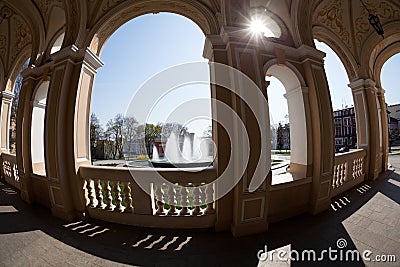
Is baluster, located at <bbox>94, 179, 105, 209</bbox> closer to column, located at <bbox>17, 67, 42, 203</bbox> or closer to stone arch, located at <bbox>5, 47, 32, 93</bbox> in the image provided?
column, located at <bbox>17, 67, 42, 203</bbox>

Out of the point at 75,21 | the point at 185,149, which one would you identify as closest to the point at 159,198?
the point at 75,21

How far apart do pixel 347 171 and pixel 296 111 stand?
285cm

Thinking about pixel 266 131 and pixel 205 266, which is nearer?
pixel 205 266

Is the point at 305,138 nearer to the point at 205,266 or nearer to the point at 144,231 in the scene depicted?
the point at 205,266

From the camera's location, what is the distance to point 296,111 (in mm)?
4434

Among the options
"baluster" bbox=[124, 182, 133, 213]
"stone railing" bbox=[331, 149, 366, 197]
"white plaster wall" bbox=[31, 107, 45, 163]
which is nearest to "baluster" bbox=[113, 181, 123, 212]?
"baluster" bbox=[124, 182, 133, 213]

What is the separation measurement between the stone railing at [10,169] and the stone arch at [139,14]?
16.8 ft

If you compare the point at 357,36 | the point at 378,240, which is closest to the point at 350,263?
the point at 378,240

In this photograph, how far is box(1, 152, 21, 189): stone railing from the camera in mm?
6066

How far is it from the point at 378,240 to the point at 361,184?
153 inches

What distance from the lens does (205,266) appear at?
244cm

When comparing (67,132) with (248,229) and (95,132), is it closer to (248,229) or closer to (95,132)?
(248,229)

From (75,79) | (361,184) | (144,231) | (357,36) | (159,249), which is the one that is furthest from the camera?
(357,36)

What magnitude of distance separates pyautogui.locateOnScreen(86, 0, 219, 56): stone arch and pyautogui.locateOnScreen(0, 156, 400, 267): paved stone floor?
4116 millimetres
